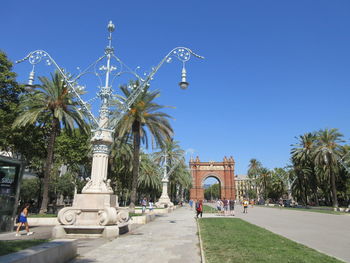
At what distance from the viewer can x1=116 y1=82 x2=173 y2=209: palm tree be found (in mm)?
20234

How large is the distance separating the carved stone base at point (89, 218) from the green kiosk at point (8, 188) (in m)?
3.44

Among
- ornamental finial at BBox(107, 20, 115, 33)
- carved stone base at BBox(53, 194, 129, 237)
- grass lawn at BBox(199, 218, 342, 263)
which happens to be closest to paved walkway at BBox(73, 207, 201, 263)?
grass lawn at BBox(199, 218, 342, 263)

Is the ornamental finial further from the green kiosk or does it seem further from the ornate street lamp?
the green kiosk

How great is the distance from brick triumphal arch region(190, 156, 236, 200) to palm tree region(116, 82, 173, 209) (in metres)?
70.3

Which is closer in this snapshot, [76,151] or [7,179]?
[7,179]

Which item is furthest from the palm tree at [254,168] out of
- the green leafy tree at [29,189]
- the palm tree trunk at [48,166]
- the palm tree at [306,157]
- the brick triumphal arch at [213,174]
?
the palm tree trunk at [48,166]

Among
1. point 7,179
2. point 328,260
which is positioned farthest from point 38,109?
point 328,260

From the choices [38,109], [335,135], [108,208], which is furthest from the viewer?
[335,135]

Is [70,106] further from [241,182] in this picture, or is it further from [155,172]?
[241,182]

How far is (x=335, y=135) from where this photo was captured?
3866 centimetres

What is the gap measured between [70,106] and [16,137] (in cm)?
471

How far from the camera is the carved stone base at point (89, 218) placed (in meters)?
9.91

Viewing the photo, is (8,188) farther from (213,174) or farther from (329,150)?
(213,174)

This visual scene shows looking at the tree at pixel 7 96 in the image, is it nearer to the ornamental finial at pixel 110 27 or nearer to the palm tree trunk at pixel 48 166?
the palm tree trunk at pixel 48 166
